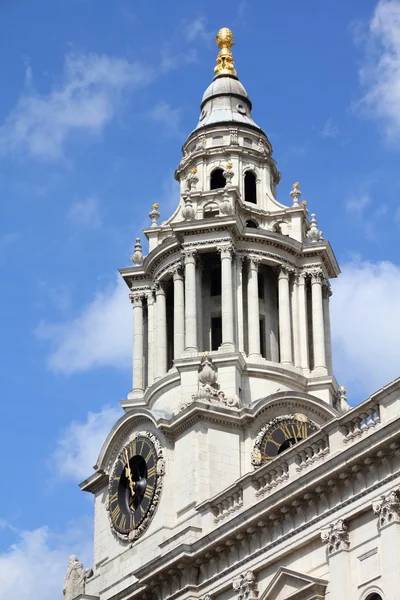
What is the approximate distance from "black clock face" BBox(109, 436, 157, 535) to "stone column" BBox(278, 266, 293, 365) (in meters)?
6.87

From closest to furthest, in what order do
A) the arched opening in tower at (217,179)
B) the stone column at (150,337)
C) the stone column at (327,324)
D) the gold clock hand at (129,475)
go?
the gold clock hand at (129,475) → the stone column at (150,337) → the stone column at (327,324) → the arched opening in tower at (217,179)

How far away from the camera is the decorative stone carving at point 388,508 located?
3597 centimetres

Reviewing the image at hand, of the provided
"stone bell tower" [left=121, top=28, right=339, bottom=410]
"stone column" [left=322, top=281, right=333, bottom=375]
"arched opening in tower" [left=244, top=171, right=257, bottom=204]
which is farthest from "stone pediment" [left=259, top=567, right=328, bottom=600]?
"arched opening in tower" [left=244, top=171, right=257, bottom=204]

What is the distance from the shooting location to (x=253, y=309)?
2141 inches

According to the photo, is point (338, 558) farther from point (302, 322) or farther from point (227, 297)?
point (302, 322)

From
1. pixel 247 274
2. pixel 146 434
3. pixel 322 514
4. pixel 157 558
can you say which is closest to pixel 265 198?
pixel 247 274

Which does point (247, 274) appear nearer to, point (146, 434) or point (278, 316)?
point (278, 316)

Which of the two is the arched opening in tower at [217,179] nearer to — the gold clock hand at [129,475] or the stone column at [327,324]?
the stone column at [327,324]

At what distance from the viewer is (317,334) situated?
5550 cm

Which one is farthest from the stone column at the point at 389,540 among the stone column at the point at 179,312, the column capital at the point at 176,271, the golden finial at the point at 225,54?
the golden finial at the point at 225,54

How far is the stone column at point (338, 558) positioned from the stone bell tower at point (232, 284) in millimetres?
13218

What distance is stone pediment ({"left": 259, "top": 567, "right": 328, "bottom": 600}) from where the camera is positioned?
125ft

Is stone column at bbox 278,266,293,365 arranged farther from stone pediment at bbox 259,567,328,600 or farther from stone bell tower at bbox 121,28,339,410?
stone pediment at bbox 259,567,328,600

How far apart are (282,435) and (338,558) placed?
12284mm
